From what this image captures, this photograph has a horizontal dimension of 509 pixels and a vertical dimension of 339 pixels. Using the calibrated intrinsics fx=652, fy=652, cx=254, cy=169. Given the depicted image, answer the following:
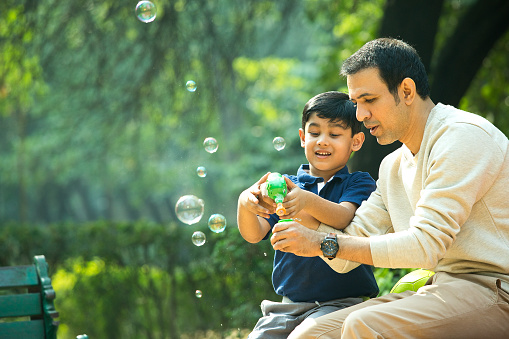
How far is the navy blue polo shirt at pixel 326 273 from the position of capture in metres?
2.65

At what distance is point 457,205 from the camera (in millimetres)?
2057

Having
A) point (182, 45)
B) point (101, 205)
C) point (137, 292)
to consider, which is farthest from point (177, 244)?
point (101, 205)

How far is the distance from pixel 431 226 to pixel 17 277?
2.11 metres

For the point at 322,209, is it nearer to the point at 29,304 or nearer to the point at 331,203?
the point at 331,203

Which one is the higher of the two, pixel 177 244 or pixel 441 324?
pixel 177 244

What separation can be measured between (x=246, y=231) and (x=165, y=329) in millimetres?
4179

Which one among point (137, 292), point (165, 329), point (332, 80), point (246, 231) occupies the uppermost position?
point (332, 80)

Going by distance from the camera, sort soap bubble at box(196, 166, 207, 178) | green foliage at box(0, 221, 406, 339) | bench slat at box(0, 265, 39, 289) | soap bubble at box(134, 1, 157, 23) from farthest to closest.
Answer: green foliage at box(0, 221, 406, 339)
soap bubble at box(134, 1, 157, 23)
soap bubble at box(196, 166, 207, 178)
bench slat at box(0, 265, 39, 289)

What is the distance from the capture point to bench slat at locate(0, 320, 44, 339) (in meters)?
3.07

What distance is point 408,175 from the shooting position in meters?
2.40

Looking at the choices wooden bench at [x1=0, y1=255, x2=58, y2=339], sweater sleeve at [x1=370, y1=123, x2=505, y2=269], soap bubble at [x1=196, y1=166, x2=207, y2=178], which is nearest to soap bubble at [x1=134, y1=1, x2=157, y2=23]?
soap bubble at [x1=196, y1=166, x2=207, y2=178]

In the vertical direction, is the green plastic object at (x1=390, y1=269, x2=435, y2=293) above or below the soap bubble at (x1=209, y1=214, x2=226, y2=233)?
below

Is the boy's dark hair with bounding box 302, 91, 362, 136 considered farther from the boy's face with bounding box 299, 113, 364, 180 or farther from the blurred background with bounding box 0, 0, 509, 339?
the blurred background with bounding box 0, 0, 509, 339

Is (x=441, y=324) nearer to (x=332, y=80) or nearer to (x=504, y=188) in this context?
(x=504, y=188)
